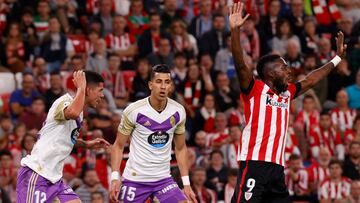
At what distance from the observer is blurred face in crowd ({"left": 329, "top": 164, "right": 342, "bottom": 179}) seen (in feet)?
62.4

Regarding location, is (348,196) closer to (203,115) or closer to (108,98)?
(203,115)

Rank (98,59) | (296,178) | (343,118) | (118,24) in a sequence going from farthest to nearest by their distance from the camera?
1. (118,24)
2. (98,59)
3. (343,118)
4. (296,178)

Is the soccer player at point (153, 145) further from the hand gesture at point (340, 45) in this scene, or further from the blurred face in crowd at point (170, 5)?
the blurred face in crowd at point (170, 5)

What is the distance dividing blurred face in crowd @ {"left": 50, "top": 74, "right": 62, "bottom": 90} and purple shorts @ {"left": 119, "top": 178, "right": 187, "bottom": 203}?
6.52m

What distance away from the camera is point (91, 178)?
59.1ft

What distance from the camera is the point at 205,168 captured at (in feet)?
63.2

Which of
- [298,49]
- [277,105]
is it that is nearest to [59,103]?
[277,105]

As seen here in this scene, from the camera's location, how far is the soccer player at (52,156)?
12.7m

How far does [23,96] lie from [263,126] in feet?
26.7

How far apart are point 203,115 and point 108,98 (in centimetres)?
167

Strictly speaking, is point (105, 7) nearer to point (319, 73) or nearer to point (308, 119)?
point (308, 119)

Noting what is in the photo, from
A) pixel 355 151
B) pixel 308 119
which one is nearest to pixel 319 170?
pixel 355 151

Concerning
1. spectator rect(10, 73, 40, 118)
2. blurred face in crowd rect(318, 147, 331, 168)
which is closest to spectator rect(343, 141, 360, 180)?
blurred face in crowd rect(318, 147, 331, 168)

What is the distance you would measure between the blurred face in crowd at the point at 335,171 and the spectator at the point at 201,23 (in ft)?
15.1
